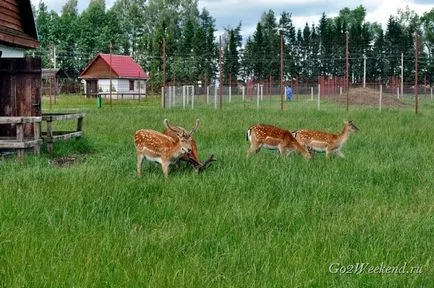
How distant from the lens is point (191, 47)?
74.6 metres

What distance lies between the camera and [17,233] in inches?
216

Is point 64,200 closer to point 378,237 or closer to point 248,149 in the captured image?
point 378,237

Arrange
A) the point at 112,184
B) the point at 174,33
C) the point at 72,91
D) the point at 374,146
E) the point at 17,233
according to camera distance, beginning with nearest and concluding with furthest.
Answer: the point at 17,233 → the point at 112,184 → the point at 374,146 → the point at 72,91 → the point at 174,33

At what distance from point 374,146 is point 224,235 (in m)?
7.69

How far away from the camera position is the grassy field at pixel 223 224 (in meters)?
4.64

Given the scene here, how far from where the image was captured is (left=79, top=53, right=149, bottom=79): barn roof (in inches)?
2347

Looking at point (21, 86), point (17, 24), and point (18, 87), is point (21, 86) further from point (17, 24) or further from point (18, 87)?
point (17, 24)

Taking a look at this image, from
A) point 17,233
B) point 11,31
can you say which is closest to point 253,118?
point 11,31

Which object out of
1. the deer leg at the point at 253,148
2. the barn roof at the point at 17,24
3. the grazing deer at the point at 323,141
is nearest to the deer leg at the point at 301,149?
the grazing deer at the point at 323,141

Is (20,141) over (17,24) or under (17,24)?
under

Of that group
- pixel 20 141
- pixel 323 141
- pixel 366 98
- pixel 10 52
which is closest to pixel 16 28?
pixel 10 52

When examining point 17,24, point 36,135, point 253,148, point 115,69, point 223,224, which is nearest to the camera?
point 223,224

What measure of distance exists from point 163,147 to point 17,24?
286 inches

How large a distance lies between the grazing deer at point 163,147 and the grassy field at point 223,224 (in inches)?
10.8
